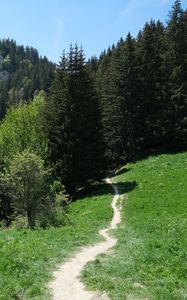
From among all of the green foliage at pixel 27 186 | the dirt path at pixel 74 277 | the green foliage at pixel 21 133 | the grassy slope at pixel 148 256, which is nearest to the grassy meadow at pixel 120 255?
the grassy slope at pixel 148 256

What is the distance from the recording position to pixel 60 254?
19.8 m

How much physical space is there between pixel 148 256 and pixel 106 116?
52.0m

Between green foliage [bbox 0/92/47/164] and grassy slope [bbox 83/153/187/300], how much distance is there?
18642 mm

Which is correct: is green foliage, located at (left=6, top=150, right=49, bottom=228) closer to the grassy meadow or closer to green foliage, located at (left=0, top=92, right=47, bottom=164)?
the grassy meadow

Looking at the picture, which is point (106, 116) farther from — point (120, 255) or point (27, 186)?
point (120, 255)

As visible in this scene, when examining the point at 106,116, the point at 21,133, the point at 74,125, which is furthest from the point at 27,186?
the point at 106,116

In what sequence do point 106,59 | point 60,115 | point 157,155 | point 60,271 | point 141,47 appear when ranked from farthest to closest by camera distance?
point 106,59 < point 141,47 < point 157,155 < point 60,115 < point 60,271

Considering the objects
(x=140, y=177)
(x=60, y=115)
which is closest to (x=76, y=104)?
(x=60, y=115)

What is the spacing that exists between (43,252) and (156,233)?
22.9ft

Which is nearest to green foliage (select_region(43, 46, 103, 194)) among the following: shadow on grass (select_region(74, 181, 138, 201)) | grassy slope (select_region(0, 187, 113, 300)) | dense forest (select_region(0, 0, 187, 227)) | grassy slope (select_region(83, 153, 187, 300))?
dense forest (select_region(0, 0, 187, 227))

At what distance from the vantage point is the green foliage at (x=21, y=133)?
5578cm

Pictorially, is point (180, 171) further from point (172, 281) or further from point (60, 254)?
point (172, 281)

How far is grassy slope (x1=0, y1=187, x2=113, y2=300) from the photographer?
14.3 metres

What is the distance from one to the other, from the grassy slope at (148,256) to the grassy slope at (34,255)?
1.61 metres
